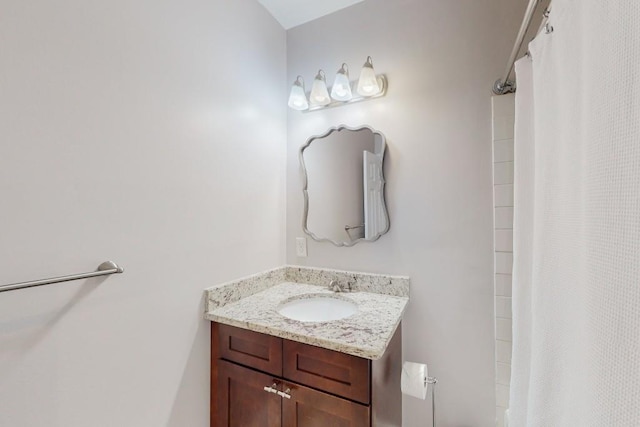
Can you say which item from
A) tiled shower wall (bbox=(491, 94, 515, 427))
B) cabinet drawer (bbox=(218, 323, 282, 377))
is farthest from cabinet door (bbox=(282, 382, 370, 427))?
tiled shower wall (bbox=(491, 94, 515, 427))

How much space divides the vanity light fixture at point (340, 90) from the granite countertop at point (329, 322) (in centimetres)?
101

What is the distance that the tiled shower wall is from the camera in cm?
118

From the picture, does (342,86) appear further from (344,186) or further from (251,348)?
(251,348)

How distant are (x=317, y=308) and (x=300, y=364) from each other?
427 mm

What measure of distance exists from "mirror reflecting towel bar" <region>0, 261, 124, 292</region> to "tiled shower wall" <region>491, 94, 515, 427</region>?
148 cm

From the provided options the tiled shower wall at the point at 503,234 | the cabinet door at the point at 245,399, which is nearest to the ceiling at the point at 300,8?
the tiled shower wall at the point at 503,234

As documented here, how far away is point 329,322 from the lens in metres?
1.08

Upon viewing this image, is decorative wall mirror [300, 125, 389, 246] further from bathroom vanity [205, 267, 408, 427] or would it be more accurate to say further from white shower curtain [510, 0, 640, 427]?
white shower curtain [510, 0, 640, 427]

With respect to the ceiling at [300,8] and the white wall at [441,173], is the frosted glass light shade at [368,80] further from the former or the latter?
the ceiling at [300,8]

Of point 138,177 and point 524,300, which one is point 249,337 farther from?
point 524,300

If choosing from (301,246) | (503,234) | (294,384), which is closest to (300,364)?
(294,384)

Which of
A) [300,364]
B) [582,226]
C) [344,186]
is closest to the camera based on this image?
[582,226]

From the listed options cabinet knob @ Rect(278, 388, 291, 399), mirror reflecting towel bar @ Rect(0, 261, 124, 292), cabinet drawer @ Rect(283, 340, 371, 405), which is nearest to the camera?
mirror reflecting towel bar @ Rect(0, 261, 124, 292)

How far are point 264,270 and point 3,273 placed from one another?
100 centimetres
